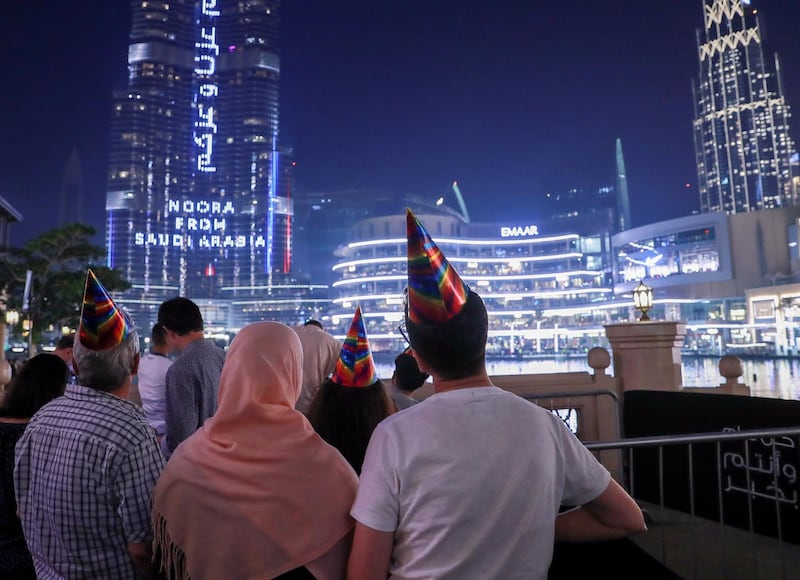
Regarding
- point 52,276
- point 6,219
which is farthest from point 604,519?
point 6,219

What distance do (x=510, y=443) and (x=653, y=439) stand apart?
215cm

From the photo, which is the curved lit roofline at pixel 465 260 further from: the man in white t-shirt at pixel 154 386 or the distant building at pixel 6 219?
the man in white t-shirt at pixel 154 386

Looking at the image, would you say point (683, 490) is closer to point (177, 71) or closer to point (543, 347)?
point (543, 347)

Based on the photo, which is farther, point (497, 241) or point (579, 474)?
point (497, 241)

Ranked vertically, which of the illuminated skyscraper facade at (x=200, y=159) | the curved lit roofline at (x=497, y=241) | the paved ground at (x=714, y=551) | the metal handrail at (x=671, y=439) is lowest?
the paved ground at (x=714, y=551)

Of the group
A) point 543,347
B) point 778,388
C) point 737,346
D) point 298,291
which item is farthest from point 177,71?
point 778,388

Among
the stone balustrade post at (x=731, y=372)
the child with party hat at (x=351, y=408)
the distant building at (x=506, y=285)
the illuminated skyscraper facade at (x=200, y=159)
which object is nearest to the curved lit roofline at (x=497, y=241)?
the distant building at (x=506, y=285)

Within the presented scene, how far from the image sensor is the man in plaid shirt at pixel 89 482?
2002mm

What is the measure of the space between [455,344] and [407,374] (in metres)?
2.82

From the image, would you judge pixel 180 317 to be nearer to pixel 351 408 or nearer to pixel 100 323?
pixel 100 323

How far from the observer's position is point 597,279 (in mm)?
99375

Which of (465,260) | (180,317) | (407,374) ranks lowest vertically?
(407,374)

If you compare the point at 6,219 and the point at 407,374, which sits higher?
the point at 6,219

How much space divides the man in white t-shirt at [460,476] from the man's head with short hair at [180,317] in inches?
110
